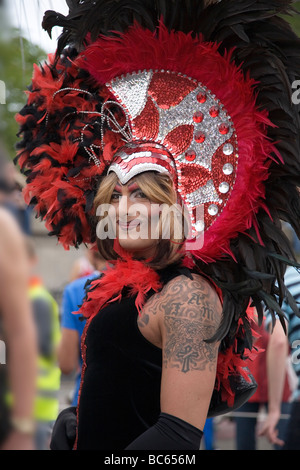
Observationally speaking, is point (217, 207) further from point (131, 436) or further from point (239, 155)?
point (131, 436)

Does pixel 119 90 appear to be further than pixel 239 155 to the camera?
Yes

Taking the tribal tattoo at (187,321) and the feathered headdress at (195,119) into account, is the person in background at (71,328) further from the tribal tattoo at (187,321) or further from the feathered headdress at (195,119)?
the tribal tattoo at (187,321)

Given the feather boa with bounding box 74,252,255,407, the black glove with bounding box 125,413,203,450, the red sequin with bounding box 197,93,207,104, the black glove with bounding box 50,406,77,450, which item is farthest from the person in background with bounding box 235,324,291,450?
the black glove with bounding box 125,413,203,450

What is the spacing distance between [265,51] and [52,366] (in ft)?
5.46

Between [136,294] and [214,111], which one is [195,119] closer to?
[214,111]

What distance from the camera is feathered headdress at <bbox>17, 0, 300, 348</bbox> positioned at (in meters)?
2.07

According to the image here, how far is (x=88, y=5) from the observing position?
2.26 meters

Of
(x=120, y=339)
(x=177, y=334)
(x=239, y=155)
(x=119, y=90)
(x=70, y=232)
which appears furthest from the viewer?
(x=70, y=232)

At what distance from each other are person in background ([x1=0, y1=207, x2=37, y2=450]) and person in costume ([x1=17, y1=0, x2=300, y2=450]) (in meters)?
1.28

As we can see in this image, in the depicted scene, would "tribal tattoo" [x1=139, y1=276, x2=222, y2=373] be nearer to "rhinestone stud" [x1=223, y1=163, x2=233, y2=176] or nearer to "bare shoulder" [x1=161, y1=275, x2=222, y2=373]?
"bare shoulder" [x1=161, y1=275, x2=222, y2=373]

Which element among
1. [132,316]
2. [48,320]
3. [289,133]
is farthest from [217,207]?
[48,320]

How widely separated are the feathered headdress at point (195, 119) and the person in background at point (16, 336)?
52.6 inches

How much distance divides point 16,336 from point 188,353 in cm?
132

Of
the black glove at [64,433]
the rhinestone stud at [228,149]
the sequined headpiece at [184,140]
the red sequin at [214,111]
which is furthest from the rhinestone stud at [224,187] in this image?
the black glove at [64,433]
